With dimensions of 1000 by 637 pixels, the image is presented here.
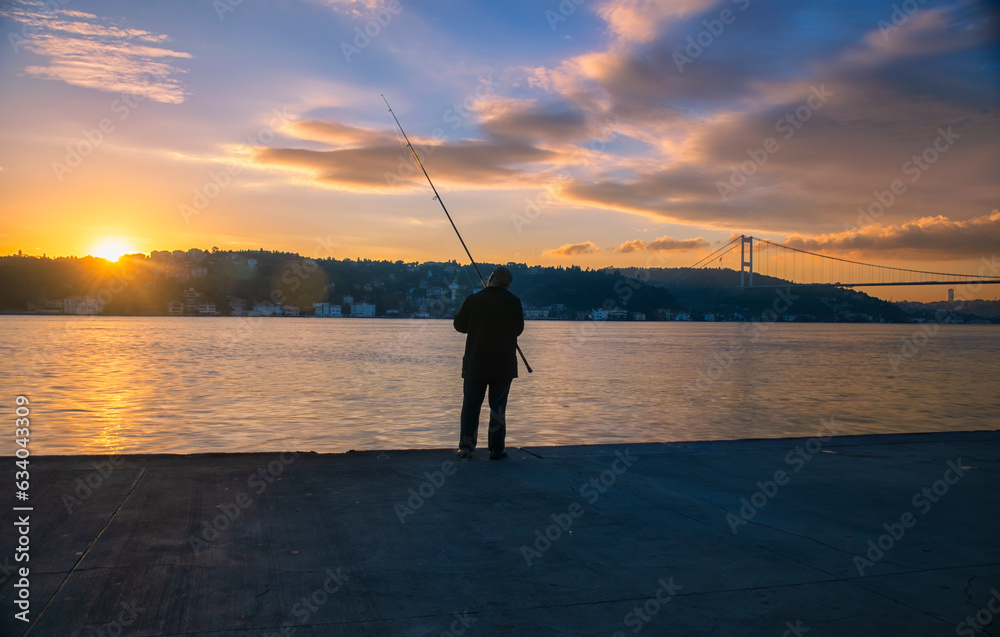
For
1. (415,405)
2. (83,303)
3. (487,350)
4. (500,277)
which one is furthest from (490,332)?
(83,303)

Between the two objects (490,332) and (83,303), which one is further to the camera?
(83,303)

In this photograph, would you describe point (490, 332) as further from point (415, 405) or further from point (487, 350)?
point (415, 405)

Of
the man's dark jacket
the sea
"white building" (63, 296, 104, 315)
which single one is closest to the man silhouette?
the man's dark jacket

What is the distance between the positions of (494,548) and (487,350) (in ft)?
9.21

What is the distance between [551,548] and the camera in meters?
3.67

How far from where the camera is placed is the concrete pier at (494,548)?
2.79m

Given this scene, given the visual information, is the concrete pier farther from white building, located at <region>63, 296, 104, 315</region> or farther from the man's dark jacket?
→ white building, located at <region>63, 296, 104, 315</region>

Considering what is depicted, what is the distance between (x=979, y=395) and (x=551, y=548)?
84.8 ft

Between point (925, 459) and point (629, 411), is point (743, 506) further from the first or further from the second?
point (629, 411)

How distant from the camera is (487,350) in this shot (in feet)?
20.6

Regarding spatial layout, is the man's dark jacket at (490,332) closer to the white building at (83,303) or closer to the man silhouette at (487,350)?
the man silhouette at (487,350)

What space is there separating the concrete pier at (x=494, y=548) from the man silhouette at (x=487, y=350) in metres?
0.68

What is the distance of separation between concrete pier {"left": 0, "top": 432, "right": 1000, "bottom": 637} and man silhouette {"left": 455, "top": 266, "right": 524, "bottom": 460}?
677 mm

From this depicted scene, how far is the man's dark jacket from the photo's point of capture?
6.27 metres
